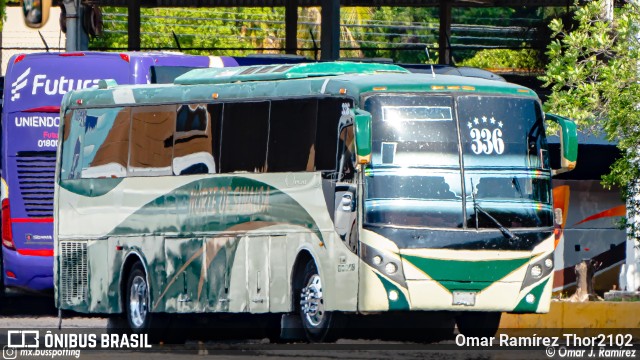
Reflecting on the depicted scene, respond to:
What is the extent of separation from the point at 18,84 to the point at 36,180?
138cm

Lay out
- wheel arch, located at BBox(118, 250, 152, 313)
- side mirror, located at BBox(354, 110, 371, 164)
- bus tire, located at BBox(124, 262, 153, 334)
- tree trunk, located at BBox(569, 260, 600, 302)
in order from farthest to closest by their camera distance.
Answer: tree trunk, located at BBox(569, 260, 600, 302), wheel arch, located at BBox(118, 250, 152, 313), bus tire, located at BBox(124, 262, 153, 334), side mirror, located at BBox(354, 110, 371, 164)

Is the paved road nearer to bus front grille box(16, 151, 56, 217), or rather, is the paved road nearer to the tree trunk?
bus front grille box(16, 151, 56, 217)

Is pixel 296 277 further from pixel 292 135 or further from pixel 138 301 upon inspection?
pixel 138 301

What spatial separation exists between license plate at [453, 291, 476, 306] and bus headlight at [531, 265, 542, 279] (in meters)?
0.76

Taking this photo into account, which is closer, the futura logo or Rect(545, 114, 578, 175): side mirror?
Rect(545, 114, 578, 175): side mirror

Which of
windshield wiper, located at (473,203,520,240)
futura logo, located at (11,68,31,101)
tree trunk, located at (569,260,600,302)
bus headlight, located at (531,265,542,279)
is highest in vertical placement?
futura logo, located at (11,68,31,101)

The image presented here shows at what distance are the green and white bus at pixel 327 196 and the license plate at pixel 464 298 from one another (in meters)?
0.01

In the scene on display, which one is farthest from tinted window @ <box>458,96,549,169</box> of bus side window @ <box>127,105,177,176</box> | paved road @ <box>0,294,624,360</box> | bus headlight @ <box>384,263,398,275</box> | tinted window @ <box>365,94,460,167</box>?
bus side window @ <box>127,105,177,176</box>

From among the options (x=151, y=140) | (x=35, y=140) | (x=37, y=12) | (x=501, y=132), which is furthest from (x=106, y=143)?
(x=501, y=132)

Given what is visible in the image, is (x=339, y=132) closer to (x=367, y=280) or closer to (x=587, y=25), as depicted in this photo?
(x=367, y=280)

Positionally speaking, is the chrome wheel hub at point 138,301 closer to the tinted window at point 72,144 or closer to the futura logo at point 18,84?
the tinted window at point 72,144

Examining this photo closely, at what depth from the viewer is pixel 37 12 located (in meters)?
24.3

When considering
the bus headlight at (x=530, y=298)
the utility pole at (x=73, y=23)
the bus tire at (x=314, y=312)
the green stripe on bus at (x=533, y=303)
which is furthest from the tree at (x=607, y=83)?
the utility pole at (x=73, y=23)

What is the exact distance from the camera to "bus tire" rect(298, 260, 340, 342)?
17734 mm
